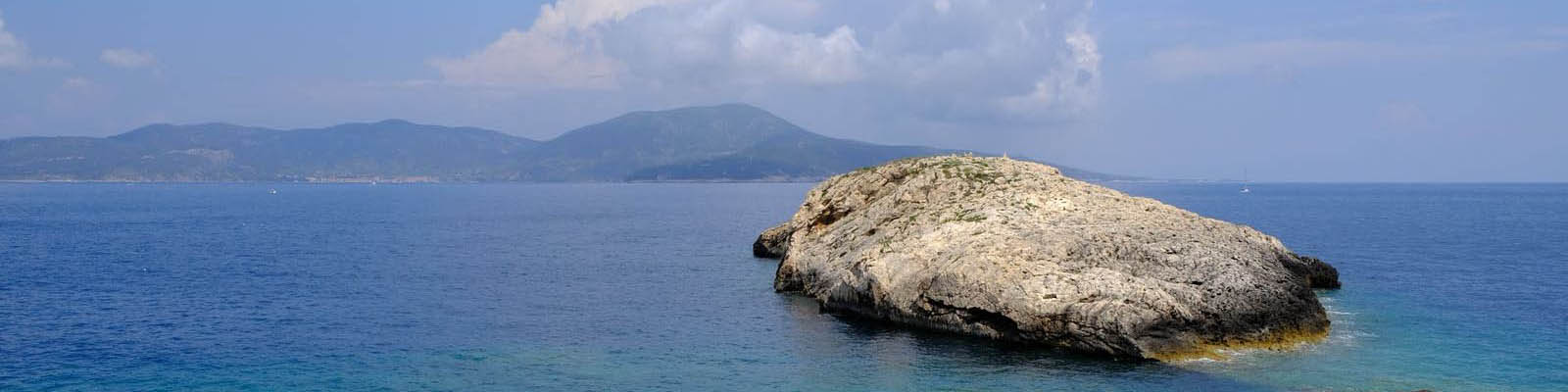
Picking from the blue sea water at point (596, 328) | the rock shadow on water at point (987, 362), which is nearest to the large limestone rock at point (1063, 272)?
the rock shadow on water at point (987, 362)

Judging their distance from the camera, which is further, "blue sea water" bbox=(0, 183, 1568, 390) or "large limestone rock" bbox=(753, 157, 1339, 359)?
"large limestone rock" bbox=(753, 157, 1339, 359)

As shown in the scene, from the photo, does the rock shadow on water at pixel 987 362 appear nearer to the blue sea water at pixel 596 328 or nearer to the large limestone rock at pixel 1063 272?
the blue sea water at pixel 596 328

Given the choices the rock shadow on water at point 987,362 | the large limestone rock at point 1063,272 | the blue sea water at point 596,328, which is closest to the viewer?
the rock shadow on water at point 987,362

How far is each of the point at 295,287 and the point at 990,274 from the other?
41.4 meters

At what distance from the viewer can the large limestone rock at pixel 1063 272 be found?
40625mm

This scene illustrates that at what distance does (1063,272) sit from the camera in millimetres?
43688

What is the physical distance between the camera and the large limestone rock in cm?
4062

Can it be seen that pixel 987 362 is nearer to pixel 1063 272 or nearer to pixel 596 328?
pixel 1063 272

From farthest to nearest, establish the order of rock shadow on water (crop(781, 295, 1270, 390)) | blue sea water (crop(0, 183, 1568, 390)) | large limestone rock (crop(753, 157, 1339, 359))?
large limestone rock (crop(753, 157, 1339, 359)), blue sea water (crop(0, 183, 1568, 390)), rock shadow on water (crop(781, 295, 1270, 390))

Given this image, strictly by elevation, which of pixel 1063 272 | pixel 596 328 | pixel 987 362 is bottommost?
pixel 596 328

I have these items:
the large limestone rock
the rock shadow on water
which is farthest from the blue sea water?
the large limestone rock

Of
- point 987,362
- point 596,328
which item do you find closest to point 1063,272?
point 987,362

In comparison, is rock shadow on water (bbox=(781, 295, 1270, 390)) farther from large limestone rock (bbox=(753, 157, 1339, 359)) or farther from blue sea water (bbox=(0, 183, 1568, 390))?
large limestone rock (bbox=(753, 157, 1339, 359))

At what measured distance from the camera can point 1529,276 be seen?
65.2 m
